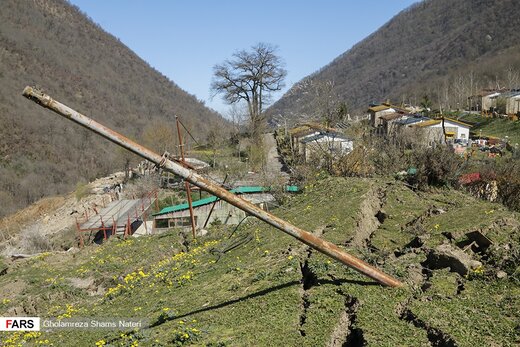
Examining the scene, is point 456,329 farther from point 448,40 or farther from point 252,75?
point 448,40

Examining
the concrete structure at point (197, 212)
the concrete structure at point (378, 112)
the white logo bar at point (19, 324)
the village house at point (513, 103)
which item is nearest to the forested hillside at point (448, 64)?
→ the village house at point (513, 103)

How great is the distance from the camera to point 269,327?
7.46 meters

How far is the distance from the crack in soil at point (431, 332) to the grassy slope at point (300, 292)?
4cm

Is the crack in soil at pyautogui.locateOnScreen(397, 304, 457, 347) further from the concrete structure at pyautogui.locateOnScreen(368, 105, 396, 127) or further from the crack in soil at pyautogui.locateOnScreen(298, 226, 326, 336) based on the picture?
the concrete structure at pyautogui.locateOnScreen(368, 105, 396, 127)

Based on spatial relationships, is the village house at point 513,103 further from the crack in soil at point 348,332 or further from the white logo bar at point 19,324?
the white logo bar at point 19,324

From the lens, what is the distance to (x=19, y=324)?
37.4ft

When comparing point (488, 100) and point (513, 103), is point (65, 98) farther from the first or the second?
point (513, 103)

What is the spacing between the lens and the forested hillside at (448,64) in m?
104

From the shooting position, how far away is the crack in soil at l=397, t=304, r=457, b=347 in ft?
21.4

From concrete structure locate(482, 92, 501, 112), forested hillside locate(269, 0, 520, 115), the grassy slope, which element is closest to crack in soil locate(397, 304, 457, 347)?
the grassy slope

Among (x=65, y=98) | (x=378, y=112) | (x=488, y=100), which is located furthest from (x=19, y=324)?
(x=65, y=98)

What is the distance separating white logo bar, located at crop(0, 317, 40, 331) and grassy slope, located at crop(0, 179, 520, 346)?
0.84 ft

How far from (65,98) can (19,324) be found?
102856 mm

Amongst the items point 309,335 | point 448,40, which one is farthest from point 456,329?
point 448,40
